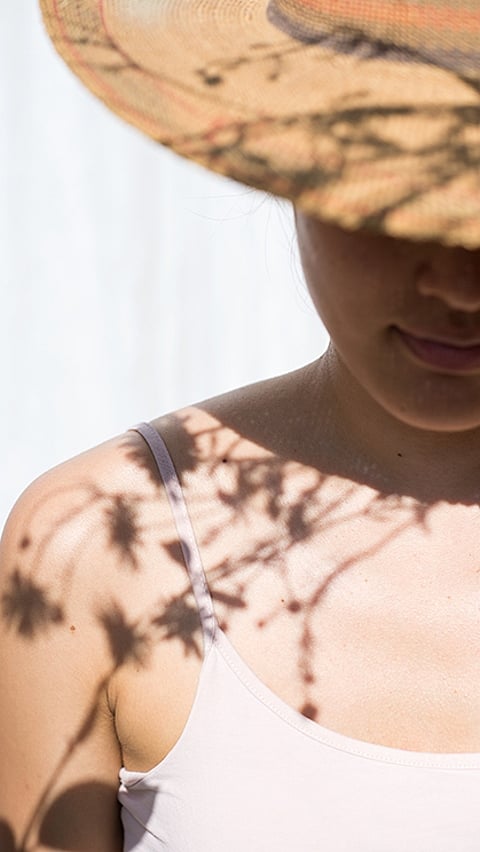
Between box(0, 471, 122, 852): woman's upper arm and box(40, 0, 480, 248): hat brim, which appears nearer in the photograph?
box(40, 0, 480, 248): hat brim

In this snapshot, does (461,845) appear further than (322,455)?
No

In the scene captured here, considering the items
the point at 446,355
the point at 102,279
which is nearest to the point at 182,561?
the point at 446,355

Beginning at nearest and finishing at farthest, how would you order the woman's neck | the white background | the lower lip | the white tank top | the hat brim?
the hat brim → the lower lip → the white tank top → the woman's neck → the white background

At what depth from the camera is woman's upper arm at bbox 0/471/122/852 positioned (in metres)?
1.24

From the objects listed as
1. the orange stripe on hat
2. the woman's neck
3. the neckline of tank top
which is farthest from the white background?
the orange stripe on hat

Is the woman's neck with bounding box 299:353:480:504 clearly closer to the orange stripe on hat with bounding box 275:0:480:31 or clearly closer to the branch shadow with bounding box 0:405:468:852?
the branch shadow with bounding box 0:405:468:852

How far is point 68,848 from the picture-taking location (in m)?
1.27

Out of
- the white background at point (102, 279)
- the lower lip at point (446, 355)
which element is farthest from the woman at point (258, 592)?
the white background at point (102, 279)

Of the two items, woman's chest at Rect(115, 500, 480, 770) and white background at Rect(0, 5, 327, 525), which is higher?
woman's chest at Rect(115, 500, 480, 770)

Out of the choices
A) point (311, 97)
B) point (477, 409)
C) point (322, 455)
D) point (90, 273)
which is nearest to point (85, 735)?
point (322, 455)

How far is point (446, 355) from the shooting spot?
3.22ft

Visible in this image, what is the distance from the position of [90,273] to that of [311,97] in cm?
229

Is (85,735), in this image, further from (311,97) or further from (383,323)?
(311,97)

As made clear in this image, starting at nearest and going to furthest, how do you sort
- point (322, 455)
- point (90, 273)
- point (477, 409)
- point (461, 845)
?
1. point (477, 409)
2. point (461, 845)
3. point (322, 455)
4. point (90, 273)
